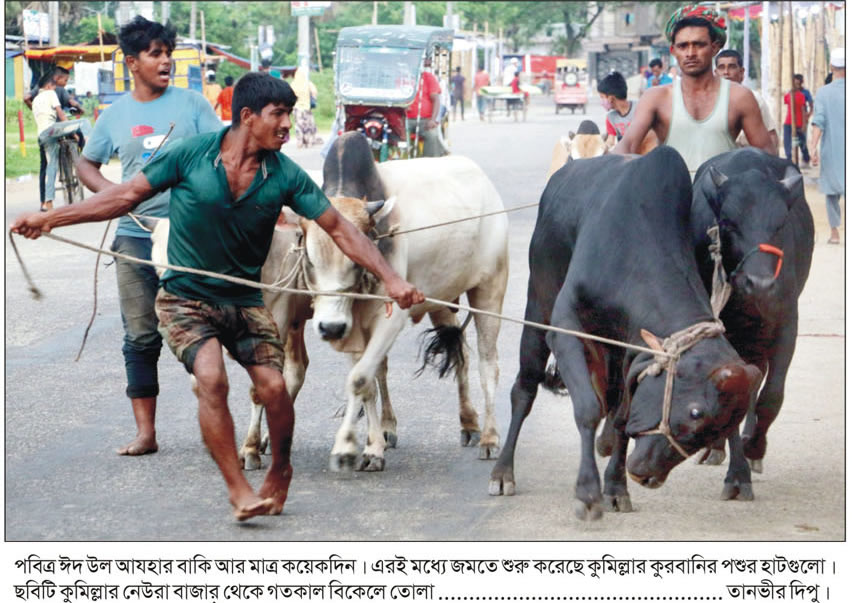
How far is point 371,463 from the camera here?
6.18m

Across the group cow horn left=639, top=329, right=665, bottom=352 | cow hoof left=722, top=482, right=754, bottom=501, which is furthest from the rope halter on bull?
cow hoof left=722, top=482, right=754, bottom=501

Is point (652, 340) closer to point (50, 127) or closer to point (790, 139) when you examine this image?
point (50, 127)

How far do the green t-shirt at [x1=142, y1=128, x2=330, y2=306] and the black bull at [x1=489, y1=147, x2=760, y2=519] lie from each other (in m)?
1.07

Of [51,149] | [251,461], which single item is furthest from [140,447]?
[51,149]

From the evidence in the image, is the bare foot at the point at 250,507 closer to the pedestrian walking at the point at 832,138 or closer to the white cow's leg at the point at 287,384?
the white cow's leg at the point at 287,384

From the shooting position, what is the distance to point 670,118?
627 centimetres

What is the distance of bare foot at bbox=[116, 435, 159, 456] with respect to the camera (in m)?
6.43

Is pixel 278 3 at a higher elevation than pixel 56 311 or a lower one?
higher

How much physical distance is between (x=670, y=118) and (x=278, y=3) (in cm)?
6254

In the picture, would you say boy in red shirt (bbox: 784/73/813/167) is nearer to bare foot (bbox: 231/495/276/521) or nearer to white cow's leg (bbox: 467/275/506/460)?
white cow's leg (bbox: 467/275/506/460)

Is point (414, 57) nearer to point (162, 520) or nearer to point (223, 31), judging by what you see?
point (162, 520)
